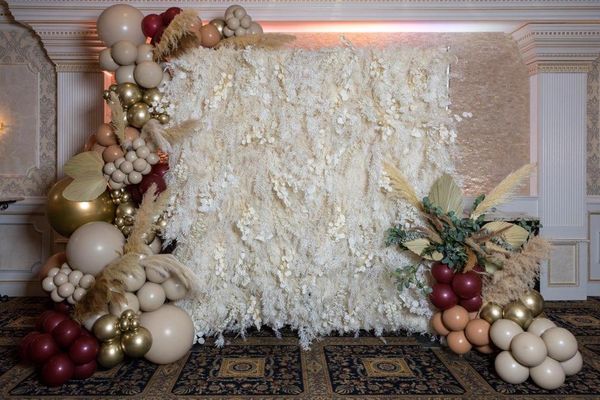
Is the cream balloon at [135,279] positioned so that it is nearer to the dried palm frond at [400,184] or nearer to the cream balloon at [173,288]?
the cream balloon at [173,288]

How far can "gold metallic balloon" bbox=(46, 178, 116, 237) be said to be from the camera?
2.81 meters

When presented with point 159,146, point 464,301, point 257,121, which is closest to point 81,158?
point 159,146

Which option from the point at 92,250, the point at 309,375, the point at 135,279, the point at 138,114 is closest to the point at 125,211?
the point at 92,250

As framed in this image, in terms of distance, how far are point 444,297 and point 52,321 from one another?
223 centimetres

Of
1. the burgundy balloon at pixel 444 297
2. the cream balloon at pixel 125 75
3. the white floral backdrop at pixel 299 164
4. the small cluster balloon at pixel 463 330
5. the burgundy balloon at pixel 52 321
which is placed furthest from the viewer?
the cream balloon at pixel 125 75

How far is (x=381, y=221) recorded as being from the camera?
9.42 feet

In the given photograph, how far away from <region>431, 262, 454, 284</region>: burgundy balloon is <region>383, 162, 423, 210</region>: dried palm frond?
414mm

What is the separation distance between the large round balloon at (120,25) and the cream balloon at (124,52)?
0.08 m

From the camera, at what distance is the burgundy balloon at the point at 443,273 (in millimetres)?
2734

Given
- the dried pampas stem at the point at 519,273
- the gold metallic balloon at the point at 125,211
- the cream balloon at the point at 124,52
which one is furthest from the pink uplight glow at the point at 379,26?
the dried pampas stem at the point at 519,273

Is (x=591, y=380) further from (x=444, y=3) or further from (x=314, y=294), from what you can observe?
(x=444, y=3)

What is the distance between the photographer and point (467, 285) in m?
2.64

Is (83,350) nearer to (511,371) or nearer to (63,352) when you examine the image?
(63,352)

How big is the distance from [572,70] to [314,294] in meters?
3.50
